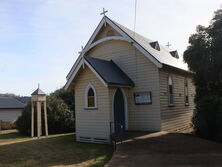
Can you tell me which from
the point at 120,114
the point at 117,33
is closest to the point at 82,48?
the point at 117,33

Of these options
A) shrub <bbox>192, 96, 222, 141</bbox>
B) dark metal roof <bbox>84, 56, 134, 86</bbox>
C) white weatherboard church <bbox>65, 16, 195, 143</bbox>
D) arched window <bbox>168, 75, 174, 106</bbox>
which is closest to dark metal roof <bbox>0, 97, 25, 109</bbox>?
white weatherboard church <bbox>65, 16, 195, 143</bbox>

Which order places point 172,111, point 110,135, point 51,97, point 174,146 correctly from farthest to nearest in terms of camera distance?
point 51,97
point 172,111
point 110,135
point 174,146

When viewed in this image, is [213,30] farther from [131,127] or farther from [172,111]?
[131,127]

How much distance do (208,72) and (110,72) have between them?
5227 mm

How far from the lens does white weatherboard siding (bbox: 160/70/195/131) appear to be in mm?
13281

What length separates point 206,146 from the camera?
9.26 metres

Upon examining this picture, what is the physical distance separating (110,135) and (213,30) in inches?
295

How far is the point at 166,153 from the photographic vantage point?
8.14m

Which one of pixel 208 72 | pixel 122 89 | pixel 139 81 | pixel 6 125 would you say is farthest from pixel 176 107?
pixel 6 125

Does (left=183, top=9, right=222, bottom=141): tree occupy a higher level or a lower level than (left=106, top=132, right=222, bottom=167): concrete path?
higher

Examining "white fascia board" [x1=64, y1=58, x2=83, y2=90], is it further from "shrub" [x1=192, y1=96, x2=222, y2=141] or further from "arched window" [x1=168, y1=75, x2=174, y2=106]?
"shrub" [x1=192, y1=96, x2=222, y2=141]

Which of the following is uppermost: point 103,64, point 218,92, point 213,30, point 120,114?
point 213,30

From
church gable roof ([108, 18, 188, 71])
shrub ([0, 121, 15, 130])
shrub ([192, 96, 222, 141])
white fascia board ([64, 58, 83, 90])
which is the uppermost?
church gable roof ([108, 18, 188, 71])

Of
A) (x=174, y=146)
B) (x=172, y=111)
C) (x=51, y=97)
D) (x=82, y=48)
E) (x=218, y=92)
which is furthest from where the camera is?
(x=51, y=97)
